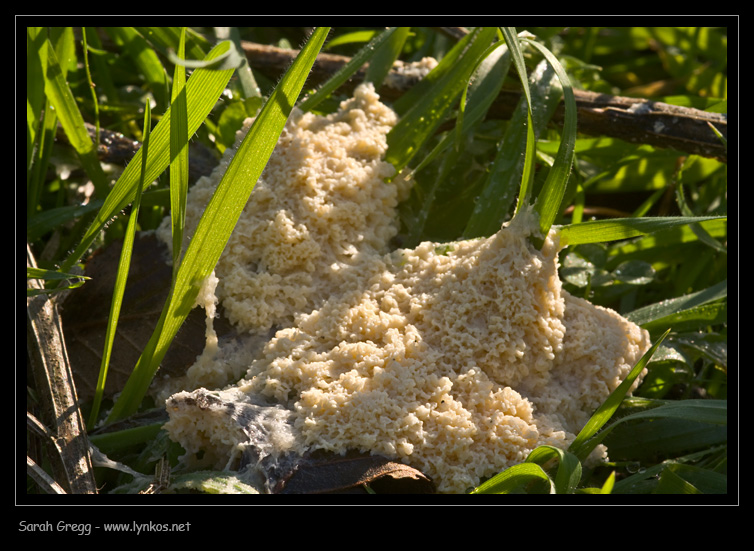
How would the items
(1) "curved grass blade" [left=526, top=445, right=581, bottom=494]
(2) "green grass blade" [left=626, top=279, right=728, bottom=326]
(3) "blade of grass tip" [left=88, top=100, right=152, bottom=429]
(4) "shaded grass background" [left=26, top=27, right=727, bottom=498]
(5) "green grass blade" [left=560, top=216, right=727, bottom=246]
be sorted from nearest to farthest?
(1) "curved grass blade" [left=526, top=445, right=581, bottom=494] → (3) "blade of grass tip" [left=88, top=100, right=152, bottom=429] → (5) "green grass blade" [left=560, top=216, right=727, bottom=246] → (4) "shaded grass background" [left=26, top=27, right=727, bottom=498] → (2) "green grass blade" [left=626, top=279, right=728, bottom=326]

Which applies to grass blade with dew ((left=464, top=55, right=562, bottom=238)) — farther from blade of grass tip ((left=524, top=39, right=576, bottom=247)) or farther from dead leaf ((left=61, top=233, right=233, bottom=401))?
dead leaf ((left=61, top=233, right=233, bottom=401))

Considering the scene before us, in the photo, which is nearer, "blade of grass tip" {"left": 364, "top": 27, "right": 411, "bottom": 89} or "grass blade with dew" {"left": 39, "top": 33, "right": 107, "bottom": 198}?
"grass blade with dew" {"left": 39, "top": 33, "right": 107, "bottom": 198}

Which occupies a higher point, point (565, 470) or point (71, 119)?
point (71, 119)

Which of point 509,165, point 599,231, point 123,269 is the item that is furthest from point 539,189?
point 123,269

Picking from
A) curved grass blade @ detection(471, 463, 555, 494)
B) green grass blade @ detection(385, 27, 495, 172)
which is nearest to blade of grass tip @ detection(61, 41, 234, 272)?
green grass blade @ detection(385, 27, 495, 172)

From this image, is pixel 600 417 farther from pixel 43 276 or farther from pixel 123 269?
pixel 43 276

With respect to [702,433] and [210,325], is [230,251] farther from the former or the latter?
[702,433]
